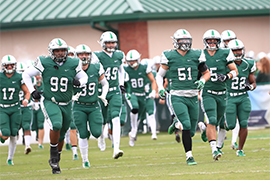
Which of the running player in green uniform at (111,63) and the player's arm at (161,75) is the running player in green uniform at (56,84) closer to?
the player's arm at (161,75)

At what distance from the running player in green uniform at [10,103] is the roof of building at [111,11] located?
1085cm

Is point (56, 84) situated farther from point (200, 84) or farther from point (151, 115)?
point (151, 115)

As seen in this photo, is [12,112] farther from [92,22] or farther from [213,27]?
[213,27]

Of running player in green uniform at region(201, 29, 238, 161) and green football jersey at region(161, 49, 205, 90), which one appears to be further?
running player in green uniform at region(201, 29, 238, 161)

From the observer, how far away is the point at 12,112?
37.4ft

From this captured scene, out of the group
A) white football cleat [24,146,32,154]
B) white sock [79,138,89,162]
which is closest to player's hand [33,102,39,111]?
white football cleat [24,146,32,154]

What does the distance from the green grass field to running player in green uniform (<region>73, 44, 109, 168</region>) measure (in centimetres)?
51

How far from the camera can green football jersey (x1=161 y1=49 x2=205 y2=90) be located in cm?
883

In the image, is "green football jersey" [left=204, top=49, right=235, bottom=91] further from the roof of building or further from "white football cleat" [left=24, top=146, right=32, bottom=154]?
the roof of building

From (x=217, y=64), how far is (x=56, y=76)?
266cm

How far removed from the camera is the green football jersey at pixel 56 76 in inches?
344

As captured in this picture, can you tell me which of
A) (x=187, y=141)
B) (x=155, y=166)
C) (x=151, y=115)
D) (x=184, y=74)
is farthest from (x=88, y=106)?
(x=151, y=115)

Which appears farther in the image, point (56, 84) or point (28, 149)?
point (28, 149)

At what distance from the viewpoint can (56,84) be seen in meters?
8.77
